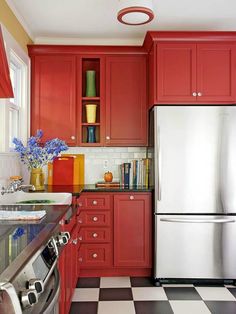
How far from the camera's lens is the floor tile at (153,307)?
8.67 ft

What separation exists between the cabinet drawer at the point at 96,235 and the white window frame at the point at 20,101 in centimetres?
108

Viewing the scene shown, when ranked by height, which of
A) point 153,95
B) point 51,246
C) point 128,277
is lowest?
point 128,277

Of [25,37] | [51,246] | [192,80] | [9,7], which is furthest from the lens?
[25,37]

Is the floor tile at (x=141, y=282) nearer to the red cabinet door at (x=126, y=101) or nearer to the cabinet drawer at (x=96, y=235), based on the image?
the cabinet drawer at (x=96, y=235)

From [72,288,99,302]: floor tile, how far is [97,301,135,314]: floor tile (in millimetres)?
132

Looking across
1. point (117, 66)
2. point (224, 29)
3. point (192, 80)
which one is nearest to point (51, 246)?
point (192, 80)

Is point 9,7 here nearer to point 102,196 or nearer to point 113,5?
point 113,5

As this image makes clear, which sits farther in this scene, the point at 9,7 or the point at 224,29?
the point at 224,29

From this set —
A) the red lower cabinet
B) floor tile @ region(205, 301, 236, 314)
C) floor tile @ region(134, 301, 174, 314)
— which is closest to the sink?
the red lower cabinet

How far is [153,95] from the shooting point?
10.9 feet

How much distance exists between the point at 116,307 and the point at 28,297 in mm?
1986

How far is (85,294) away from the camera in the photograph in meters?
2.97

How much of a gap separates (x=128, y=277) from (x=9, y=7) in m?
2.74

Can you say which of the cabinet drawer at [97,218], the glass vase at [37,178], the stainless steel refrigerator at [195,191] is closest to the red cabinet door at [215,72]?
the stainless steel refrigerator at [195,191]
